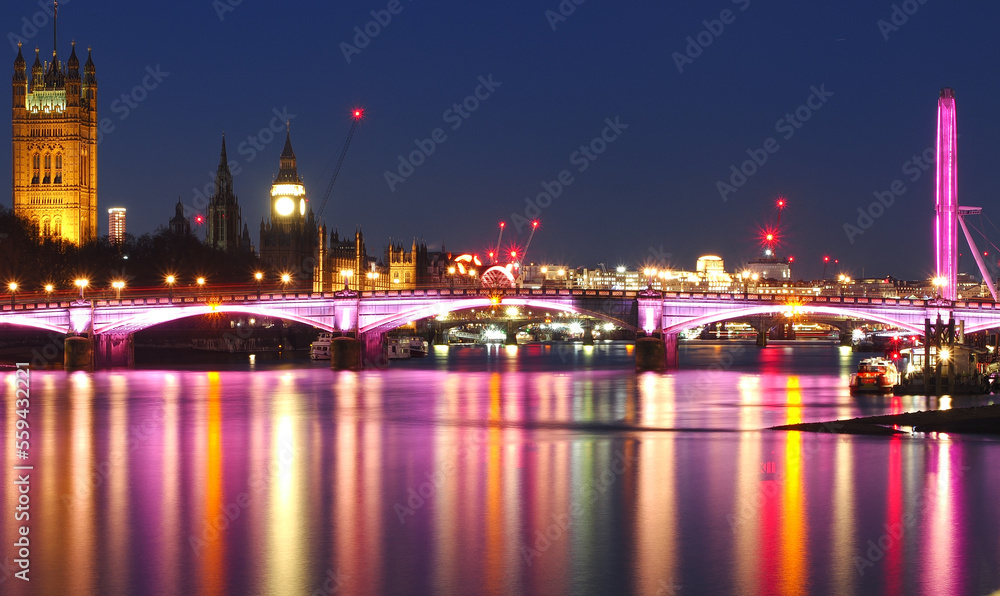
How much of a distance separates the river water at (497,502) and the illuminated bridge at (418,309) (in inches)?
1078

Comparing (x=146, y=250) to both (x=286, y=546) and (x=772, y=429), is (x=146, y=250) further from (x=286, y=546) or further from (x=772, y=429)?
(x=286, y=546)

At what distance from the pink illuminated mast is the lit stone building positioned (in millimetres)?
117077

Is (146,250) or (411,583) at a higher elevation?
(146,250)

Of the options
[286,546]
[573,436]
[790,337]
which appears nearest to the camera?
[286,546]

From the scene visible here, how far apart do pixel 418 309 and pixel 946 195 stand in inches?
1348

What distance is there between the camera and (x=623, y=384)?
7100cm

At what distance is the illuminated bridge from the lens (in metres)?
82.1

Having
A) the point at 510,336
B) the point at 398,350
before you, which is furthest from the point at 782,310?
the point at 510,336

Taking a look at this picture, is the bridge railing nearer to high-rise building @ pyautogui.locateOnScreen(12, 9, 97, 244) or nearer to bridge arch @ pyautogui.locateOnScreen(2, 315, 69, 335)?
bridge arch @ pyautogui.locateOnScreen(2, 315, 69, 335)

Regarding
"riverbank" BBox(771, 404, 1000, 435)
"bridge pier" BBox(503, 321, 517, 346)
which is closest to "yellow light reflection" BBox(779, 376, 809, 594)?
"riverbank" BBox(771, 404, 1000, 435)

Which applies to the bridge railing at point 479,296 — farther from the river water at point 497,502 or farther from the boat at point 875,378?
the river water at point 497,502

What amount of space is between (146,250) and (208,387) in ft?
219

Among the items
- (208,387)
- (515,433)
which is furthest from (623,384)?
(515,433)

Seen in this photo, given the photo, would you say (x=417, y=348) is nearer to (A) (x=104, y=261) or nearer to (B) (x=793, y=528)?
(A) (x=104, y=261)
